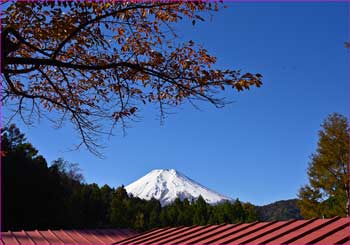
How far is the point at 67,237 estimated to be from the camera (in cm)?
920

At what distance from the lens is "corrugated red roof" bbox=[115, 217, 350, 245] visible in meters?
4.82

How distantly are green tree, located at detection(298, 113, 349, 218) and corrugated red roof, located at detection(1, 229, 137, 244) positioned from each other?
45.3 feet

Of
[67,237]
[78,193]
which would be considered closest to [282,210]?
[78,193]

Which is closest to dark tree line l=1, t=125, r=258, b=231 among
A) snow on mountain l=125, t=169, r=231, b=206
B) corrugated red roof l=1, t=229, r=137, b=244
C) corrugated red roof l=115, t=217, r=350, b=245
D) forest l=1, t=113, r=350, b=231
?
forest l=1, t=113, r=350, b=231

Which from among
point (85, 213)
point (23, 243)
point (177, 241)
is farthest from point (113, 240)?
point (85, 213)

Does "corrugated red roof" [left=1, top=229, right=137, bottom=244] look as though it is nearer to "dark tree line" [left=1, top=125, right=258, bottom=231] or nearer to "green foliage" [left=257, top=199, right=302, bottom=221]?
"dark tree line" [left=1, top=125, right=258, bottom=231]

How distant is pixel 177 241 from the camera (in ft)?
21.8

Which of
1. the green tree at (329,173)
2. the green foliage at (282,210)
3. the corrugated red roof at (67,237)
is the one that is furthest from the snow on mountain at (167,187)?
the corrugated red roof at (67,237)

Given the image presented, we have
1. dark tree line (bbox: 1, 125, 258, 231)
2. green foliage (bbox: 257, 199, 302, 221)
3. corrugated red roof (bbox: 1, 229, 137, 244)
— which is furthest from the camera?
green foliage (bbox: 257, 199, 302, 221)

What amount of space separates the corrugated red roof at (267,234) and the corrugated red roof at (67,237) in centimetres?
144

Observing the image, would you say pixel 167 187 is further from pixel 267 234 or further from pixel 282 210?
pixel 267 234

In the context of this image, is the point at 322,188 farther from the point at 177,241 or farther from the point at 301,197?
the point at 177,241

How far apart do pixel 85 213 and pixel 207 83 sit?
52.4ft

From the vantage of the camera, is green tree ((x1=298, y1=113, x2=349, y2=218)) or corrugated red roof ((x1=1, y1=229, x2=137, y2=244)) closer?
corrugated red roof ((x1=1, y1=229, x2=137, y2=244))
